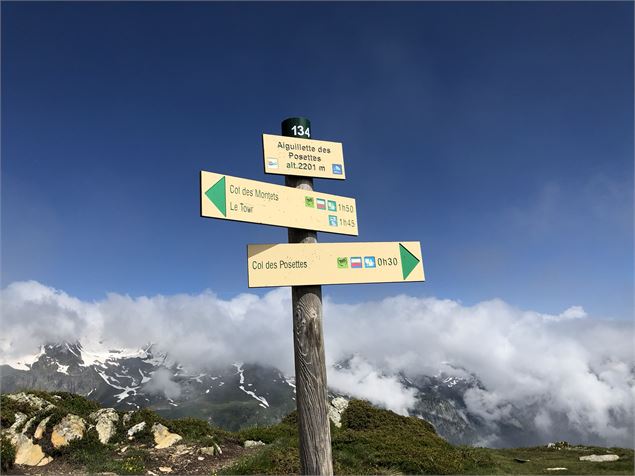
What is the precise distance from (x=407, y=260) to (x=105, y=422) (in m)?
16.5

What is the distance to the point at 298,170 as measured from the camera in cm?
646

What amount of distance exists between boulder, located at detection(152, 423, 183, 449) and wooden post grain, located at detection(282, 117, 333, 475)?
43.4 feet

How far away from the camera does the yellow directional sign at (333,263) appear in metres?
5.73

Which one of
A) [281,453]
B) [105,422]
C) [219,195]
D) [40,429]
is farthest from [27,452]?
[219,195]


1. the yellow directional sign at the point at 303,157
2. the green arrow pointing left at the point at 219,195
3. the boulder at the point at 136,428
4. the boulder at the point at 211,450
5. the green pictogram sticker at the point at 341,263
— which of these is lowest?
the boulder at the point at 211,450

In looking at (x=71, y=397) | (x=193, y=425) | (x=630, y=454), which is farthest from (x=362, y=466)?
(x=71, y=397)

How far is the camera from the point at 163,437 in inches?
659

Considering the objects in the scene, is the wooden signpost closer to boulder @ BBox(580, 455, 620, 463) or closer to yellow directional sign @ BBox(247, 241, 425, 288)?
yellow directional sign @ BBox(247, 241, 425, 288)

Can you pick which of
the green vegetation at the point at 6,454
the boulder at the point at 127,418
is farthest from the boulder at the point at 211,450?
the green vegetation at the point at 6,454

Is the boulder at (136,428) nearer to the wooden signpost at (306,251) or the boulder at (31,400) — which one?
the boulder at (31,400)

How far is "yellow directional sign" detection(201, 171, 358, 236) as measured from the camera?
5.40 metres

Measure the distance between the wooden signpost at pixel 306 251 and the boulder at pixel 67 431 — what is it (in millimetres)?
13900

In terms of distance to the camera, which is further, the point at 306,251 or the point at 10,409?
the point at 10,409

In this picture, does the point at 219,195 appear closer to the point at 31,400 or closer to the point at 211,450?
the point at 211,450
